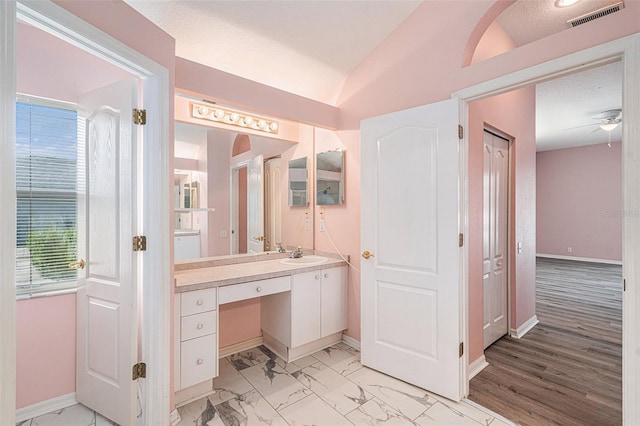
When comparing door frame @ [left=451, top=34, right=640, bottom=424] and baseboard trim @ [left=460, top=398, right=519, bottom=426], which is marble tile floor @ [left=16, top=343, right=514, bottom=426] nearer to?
baseboard trim @ [left=460, top=398, right=519, bottom=426]

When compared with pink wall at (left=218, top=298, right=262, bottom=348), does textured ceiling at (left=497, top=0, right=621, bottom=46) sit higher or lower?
higher

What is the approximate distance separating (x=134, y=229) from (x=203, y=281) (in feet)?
1.86

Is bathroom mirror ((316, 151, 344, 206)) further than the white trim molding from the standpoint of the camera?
Yes

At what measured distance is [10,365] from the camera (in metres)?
0.99

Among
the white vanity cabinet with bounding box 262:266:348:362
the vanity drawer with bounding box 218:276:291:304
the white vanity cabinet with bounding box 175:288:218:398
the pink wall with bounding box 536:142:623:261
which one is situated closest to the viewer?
the white vanity cabinet with bounding box 175:288:218:398

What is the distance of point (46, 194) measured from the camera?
75.0 inches

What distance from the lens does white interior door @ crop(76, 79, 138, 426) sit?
171 centimetres

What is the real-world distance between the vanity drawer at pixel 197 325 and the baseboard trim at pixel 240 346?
0.75 meters

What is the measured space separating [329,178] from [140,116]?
1698 millimetres

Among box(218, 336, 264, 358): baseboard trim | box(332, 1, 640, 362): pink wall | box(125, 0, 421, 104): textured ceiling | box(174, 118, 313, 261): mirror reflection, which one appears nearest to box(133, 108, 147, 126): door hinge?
box(174, 118, 313, 261): mirror reflection

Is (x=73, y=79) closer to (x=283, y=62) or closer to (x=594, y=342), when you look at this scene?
(x=283, y=62)

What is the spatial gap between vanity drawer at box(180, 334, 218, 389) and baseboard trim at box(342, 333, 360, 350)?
131 centimetres

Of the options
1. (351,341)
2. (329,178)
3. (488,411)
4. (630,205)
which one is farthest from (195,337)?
(630,205)

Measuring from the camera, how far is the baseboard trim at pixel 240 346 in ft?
8.75
